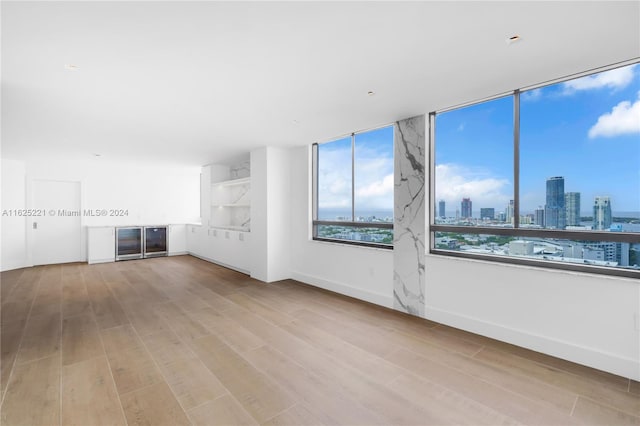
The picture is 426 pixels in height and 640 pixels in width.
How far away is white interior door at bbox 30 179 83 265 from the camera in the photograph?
6.89 metres

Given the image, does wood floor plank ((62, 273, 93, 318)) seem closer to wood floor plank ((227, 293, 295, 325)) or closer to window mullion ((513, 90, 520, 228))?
wood floor plank ((227, 293, 295, 325))

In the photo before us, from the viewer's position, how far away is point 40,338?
318 centimetres

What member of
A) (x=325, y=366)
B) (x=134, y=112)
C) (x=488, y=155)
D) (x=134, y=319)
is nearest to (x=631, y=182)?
(x=488, y=155)

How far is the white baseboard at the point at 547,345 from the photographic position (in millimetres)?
2449

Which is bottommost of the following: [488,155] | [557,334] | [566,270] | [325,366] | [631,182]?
[325,366]

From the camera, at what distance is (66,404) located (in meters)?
2.10

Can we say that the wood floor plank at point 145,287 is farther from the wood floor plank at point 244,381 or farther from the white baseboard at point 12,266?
the white baseboard at point 12,266

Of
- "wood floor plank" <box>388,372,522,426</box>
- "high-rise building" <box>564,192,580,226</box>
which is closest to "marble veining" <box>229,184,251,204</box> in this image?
"wood floor plank" <box>388,372,522,426</box>

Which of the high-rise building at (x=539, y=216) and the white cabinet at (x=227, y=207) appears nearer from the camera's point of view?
the high-rise building at (x=539, y=216)

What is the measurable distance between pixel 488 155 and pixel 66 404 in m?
4.42

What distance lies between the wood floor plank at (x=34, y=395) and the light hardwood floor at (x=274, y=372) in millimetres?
12

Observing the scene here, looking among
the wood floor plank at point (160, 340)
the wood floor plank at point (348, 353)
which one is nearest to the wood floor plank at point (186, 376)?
the wood floor plank at point (160, 340)

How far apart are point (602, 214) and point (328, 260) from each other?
11.4 feet

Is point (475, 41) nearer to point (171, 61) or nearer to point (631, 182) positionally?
point (631, 182)
